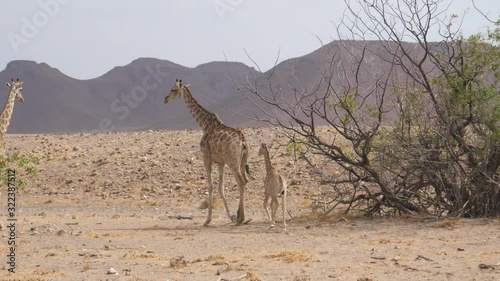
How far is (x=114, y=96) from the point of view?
89.3 metres

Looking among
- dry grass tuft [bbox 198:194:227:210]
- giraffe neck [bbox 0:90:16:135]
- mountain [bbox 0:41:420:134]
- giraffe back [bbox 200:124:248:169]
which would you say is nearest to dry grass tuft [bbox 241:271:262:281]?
giraffe back [bbox 200:124:248:169]

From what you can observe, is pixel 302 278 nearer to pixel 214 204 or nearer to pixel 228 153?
pixel 228 153

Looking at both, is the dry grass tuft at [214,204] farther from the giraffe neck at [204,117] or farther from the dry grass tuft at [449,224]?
the dry grass tuft at [449,224]

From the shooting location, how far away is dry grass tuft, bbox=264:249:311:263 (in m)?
9.15

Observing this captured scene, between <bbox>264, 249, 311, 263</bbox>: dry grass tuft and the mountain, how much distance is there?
6317 cm

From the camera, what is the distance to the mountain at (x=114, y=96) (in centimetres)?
8094

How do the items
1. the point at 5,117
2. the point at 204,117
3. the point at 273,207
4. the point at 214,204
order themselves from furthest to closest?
the point at 214,204 → the point at 5,117 → the point at 204,117 → the point at 273,207

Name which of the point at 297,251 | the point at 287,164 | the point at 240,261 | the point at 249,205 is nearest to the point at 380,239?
the point at 297,251

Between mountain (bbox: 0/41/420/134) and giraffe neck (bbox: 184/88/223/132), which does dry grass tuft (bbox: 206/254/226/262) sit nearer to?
giraffe neck (bbox: 184/88/223/132)

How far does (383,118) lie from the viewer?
13.7m

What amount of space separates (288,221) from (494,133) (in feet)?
13.0

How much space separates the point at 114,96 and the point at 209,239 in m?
79.6

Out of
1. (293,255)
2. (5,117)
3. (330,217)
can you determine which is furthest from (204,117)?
(293,255)

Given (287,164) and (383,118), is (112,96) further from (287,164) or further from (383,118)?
(383,118)
